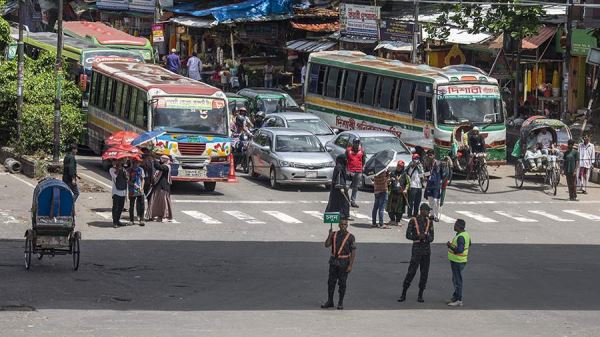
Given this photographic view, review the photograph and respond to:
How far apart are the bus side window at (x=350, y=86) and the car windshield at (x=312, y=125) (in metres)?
3.33

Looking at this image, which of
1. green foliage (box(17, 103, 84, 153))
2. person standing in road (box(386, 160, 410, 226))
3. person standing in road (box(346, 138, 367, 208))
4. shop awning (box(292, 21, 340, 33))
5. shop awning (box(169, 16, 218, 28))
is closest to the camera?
person standing in road (box(386, 160, 410, 226))

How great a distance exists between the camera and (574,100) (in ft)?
161

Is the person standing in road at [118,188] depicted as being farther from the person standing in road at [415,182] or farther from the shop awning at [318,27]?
the shop awning at [318,27]

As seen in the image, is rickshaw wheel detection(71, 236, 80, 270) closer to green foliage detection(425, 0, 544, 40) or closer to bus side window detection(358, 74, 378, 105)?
bus side window detection(358, 74, 378, 105)

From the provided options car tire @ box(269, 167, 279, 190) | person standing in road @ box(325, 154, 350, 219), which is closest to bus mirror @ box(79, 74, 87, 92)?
car tire @ box(269, 167, 279, 190)

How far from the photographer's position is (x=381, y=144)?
37.3m

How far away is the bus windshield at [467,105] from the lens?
39250mm

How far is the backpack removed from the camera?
1110 inches

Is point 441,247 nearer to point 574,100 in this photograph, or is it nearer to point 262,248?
point 262,248

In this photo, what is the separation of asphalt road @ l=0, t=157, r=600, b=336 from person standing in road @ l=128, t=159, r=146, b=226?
65cm

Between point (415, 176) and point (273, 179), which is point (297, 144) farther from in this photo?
point (415, 176)

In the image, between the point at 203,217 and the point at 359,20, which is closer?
the point at 203,217

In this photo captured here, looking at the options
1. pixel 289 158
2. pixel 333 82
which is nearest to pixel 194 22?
pixel 333 82

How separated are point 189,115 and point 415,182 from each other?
6.81 metres
